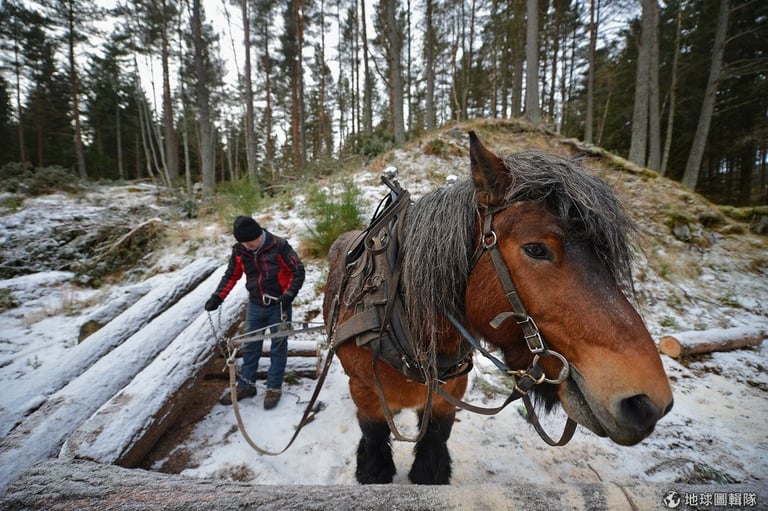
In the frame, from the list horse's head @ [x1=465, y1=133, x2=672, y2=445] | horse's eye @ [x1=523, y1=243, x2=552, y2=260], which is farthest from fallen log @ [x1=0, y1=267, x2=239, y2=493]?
horse's eye @ [x1=523, y1=243, x2=552, y2=260]

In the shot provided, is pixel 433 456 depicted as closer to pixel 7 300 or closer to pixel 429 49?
pixel 7 300

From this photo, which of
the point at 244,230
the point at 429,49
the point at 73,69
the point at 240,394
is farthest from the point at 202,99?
the point at 73,69

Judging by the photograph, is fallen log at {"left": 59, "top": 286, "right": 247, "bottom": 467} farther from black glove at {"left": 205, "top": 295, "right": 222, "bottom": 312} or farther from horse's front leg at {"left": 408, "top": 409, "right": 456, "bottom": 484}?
horse's front leg at {"left": 408, "top": 409, "right": 456, "bottom": 484}

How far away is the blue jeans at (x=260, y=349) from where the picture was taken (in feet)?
9.80

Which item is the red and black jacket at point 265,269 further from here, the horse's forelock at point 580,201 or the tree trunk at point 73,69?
the tree trunk at point 73,69

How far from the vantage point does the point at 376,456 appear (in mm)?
1939

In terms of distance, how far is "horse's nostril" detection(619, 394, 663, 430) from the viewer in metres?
0.81

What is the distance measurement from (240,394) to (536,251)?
3.30 metres

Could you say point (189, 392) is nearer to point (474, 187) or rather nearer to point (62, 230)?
point (474, 187)

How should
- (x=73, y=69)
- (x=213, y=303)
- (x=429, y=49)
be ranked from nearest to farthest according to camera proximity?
1. (x=213, y=303)
2. (x=429, y=49)
3. (x=73, y=69)

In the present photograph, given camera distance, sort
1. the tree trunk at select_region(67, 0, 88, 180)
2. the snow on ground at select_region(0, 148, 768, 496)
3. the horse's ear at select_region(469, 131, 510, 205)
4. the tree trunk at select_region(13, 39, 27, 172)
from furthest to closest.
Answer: the tree trunk at select_region(13, 39, 27, 172) < the tree trunk at select_region(67, 0, 88, 180) < the snow on ground at select_region(0, 148, 768, 496) < the horse's ear at select_region(469, 131, 510, 205)

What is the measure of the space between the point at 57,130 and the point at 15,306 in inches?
963

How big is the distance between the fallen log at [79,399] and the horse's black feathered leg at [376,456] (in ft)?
6.65

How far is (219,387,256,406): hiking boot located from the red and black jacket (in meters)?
0.98
